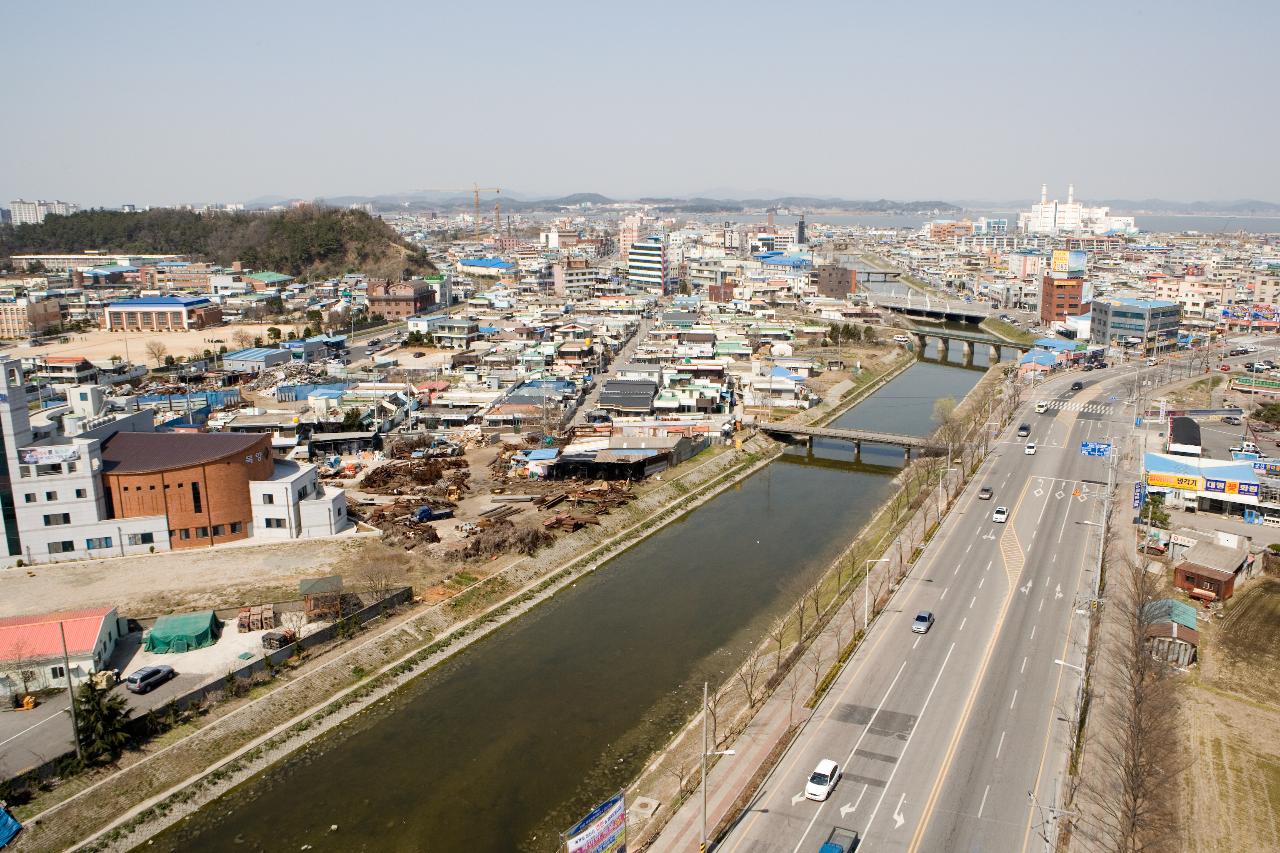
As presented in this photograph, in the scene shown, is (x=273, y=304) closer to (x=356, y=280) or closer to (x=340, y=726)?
(x=356, y=280)

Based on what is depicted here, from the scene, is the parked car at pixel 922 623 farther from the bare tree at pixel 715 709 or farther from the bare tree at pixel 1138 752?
the bare tree at pixel 715 709

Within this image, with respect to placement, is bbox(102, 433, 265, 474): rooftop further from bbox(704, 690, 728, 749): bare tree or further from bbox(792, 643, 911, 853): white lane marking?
bbox(792, 643, 911, 853): white lane marking

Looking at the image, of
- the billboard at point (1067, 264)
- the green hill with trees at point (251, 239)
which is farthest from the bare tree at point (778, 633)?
the green hill with trees at point (251, 239)

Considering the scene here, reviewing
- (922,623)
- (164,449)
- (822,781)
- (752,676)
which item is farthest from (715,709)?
(164,449)

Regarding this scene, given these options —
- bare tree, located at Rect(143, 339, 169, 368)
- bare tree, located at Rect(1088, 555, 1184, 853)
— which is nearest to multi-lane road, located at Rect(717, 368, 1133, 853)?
bare tree, located at Rect(1088, 555, 1184, 853)

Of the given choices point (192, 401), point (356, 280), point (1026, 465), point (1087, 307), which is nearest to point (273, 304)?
point (356, 280)

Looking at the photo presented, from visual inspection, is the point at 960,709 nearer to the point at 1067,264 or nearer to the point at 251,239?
the point at 1067,264

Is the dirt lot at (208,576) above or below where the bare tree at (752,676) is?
above
